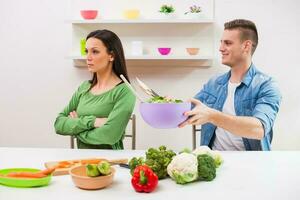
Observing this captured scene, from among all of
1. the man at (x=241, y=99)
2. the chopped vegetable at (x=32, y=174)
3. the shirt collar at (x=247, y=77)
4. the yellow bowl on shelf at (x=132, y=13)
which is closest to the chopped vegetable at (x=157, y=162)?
the chopped vegetable at (x=32, y=174)

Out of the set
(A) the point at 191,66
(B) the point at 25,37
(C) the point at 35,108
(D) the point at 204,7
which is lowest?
(C) the point at 35,108

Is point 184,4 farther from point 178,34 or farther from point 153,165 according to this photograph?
point 153,165

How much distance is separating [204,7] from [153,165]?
225 cm

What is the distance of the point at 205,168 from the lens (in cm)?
144

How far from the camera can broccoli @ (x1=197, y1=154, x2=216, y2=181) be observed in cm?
144

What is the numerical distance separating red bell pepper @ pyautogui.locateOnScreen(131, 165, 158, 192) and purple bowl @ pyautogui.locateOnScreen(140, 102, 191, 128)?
0.85 ft

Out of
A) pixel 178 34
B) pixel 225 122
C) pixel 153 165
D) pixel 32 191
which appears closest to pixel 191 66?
pixel 178 34

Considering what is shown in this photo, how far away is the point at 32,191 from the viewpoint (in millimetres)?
1339

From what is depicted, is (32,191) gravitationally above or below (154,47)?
below

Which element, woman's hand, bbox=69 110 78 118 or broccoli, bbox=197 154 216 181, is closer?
broccoli, bbox=197 154 216 181

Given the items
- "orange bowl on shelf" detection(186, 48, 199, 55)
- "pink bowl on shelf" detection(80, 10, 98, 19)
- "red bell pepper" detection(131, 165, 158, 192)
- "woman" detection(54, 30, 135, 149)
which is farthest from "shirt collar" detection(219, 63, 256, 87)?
"pink bowl on shelf" detection(80, 10, 98, 19)

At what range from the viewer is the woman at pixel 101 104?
224cm

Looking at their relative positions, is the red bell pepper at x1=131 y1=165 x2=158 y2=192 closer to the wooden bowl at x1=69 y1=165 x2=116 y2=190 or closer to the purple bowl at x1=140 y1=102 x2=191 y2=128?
the wooden bowl at x1=69 y1=165 x2=116 y2=190

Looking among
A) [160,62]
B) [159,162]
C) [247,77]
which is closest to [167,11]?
[160,62]
